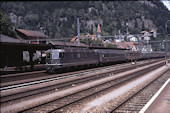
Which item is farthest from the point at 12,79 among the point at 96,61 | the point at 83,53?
the point at 96,61

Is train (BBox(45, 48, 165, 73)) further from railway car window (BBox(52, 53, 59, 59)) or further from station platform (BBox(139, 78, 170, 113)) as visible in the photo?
station platform (BBox(139, 78, 170, 113))

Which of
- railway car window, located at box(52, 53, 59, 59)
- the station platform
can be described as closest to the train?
railway car window, located at box(52, 53, 59, 59)

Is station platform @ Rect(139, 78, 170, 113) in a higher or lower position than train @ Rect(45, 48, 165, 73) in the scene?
lower

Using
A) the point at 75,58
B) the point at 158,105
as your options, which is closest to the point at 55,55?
the point at 75,58

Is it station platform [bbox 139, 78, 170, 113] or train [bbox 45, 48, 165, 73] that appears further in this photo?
train [bbox 45, 48, 165, 73]

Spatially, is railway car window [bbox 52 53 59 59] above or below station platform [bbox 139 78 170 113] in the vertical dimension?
above

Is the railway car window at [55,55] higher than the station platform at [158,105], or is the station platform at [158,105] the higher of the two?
the railway car window at [55,55]

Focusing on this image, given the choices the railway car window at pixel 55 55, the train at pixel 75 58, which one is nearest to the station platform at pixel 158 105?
the train at pixel 75 58

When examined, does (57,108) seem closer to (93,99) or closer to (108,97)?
(93,99)

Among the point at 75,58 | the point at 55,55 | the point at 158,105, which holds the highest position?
the point at 55,55

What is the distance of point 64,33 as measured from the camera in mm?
135250

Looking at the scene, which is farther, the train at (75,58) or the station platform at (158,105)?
the train at (75,58)

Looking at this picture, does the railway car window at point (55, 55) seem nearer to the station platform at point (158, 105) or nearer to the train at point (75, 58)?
the train at point (75, 58)

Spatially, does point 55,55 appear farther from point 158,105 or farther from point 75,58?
point 158,105
